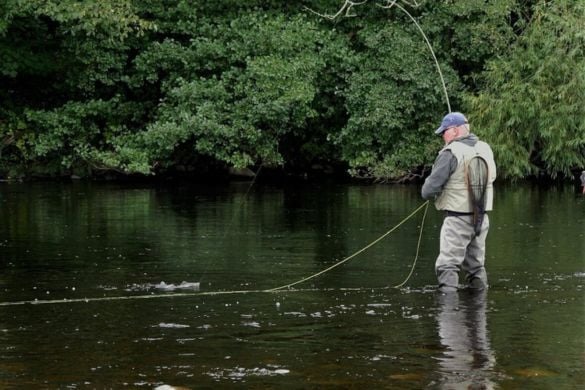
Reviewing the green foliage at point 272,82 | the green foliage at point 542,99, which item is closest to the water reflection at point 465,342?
the green foliage at point 542,99

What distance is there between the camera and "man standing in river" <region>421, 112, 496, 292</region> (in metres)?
10.2

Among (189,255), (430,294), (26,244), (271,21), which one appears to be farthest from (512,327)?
(271,21)

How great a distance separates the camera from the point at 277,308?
9.70 metres

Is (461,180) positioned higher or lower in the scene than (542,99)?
lower

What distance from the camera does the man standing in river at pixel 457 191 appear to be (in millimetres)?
10219

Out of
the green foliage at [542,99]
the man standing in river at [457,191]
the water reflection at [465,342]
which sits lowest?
the water reflection at [465,342]

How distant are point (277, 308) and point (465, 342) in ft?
6.70

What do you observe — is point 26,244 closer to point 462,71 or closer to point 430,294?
point 430,294

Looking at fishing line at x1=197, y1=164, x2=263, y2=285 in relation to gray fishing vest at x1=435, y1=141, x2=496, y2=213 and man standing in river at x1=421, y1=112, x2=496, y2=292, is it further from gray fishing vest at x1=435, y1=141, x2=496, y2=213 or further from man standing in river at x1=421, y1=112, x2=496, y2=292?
gray fishing vest at x1=435, y1=141, x2=496, y2=213

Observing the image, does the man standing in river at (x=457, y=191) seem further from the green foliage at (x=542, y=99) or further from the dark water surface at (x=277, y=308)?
the green foliage at (x=542, y=99)

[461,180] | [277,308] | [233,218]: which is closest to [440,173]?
[461,180]

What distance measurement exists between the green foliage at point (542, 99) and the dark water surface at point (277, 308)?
7468 millimetres

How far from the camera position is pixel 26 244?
15.1 meters

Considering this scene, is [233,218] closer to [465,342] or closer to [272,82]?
[272,82]
